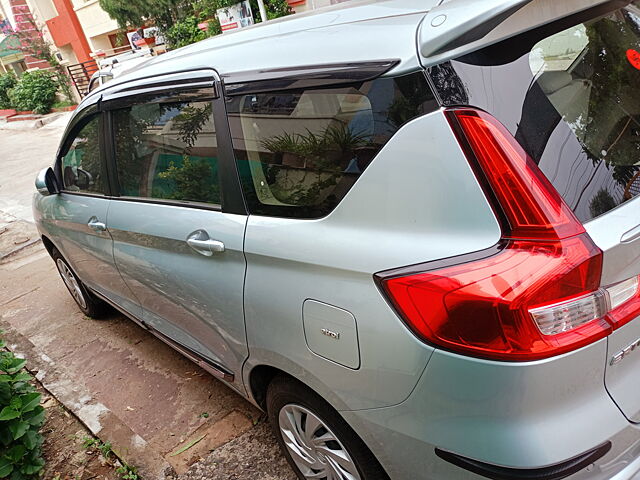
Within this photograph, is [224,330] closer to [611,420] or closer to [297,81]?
[297,81]

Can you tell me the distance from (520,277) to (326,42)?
36.8 inches

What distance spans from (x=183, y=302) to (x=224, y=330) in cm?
34

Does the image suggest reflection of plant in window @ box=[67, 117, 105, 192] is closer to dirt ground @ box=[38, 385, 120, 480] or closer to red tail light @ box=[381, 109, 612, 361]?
dirt ground @ box=[38, 385, 120, 480]

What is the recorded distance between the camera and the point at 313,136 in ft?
4.93

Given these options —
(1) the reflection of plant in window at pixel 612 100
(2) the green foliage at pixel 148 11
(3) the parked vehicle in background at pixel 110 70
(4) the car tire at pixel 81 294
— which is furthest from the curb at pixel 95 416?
(2) the green foliage at pixel 148 11

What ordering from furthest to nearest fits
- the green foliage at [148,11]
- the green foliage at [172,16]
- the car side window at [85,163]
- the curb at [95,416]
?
the green foliage at [148,11] < the green foliage at [172,16] < the car side window at [85,163] < the curb at [95,416]

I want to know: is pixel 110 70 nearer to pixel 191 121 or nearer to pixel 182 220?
pixel 191 121

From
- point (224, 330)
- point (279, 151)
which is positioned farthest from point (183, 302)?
point (279, 151)

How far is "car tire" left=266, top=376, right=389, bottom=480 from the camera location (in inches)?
59.9

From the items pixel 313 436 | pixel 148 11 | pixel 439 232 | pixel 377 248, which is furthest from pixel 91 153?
pixel 148 11

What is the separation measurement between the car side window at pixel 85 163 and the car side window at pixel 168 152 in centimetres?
26

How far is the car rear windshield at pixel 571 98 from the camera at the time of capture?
1119 millimetres

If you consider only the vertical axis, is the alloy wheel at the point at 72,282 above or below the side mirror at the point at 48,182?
below

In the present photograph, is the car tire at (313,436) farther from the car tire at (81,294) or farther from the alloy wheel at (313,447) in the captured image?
the car tire at (81,294)
